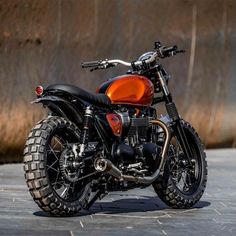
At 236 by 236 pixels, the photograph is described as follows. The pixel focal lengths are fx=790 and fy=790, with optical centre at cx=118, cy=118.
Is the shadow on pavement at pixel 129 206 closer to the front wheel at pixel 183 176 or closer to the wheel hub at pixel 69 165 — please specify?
the front wheel at pixel 183 176

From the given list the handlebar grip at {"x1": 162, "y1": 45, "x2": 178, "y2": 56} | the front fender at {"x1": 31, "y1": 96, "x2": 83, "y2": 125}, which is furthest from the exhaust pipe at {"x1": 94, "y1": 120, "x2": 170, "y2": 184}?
the handlebar grip at {"x1": 162, "y1": 45, "x2": 178, "y2": 56}

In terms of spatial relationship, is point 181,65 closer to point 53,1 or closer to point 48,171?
point 53,1

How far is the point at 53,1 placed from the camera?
10.1 metres

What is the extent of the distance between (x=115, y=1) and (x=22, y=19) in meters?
1.60

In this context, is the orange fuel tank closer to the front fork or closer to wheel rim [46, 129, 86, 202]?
the front fork

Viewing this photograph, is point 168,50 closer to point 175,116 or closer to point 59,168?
point 175,116

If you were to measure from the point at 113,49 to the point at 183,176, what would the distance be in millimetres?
4095

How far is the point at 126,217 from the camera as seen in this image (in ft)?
20.1

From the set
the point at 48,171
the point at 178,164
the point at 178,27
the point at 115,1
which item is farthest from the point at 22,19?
the point at 48,171

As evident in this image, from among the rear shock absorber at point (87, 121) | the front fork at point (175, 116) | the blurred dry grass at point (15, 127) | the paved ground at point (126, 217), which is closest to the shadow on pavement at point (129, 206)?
the paved ground at point (126, 217)

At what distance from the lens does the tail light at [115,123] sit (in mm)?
6223

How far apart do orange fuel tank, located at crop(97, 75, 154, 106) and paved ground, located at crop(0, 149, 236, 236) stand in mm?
910

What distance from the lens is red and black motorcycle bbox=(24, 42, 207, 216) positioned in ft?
19.0

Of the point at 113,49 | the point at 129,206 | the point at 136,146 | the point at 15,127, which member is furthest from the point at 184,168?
the point at 113,49
